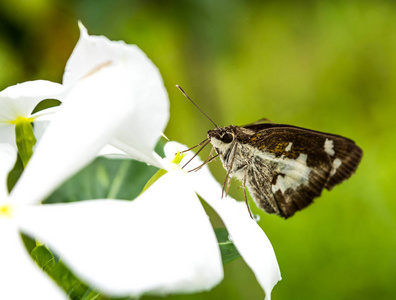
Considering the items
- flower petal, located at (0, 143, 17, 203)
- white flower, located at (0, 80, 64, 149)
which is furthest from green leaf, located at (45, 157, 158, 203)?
flower petal, located at (0, 143, 17, 203)

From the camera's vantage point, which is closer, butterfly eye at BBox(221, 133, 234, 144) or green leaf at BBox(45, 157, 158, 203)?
butterfly eye at BBox(221, 133, 234, 144)

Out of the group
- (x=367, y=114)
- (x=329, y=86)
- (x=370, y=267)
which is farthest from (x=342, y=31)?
(x=370, y=267)

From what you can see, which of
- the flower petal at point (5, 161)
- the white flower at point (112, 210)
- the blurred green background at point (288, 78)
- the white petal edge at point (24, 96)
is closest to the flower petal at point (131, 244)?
the white flower at point (112, 210)

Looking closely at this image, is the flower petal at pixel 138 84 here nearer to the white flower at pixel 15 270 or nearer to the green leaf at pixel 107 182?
the white flower at pixel 15 270

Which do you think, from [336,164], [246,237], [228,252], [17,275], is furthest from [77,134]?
[336,164]

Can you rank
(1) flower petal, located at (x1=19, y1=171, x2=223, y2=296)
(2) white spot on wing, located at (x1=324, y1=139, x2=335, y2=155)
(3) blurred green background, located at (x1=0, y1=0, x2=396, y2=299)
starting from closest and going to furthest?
(1) flower petal, located at (x1=19, y1=171, x2=223, y2=296), (2) white spot on wing, located at (x1=324, y1=139, x2=335, y2=155), (3) blurred green background, located at (x1=0, y1=0, x2=396, y2=299)

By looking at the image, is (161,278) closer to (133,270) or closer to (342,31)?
(133,270)

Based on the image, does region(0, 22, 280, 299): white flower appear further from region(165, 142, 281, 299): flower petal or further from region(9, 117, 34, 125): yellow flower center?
region(9, 117, 34, 125): yellow flower center

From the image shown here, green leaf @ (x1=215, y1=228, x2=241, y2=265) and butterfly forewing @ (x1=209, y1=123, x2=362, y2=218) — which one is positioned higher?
butterfly forewing @ (x1=209, y1=123, x2=362, y2=218)
